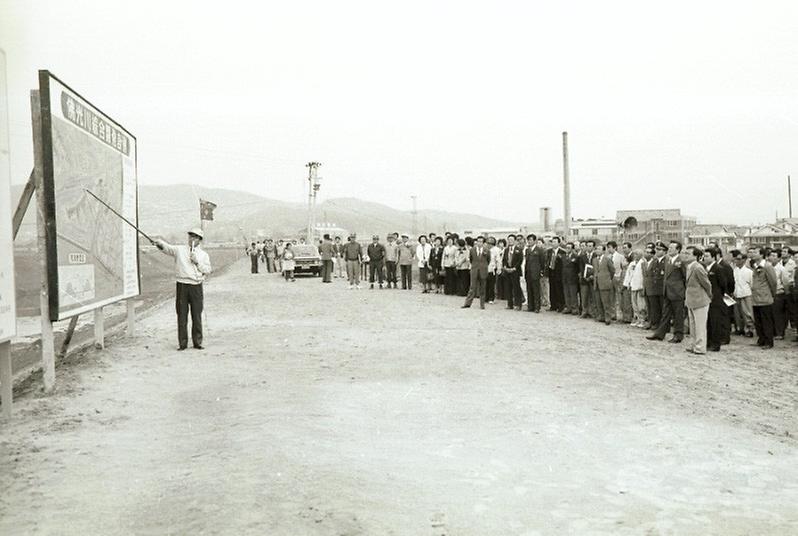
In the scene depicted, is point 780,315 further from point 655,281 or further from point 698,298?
point 698,298

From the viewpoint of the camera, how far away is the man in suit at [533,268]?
57.8ft

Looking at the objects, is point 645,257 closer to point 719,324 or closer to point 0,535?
point 719,324

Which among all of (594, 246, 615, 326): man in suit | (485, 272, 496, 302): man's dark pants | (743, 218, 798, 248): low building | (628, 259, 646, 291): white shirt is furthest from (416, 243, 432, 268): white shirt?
(743, 218, 798, 248): low building

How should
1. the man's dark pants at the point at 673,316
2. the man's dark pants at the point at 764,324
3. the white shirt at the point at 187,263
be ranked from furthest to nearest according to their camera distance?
the man's dark pants at the point at 764,324, the man's dark pants at the point at 673,316, the white shirt at the point at 187,263

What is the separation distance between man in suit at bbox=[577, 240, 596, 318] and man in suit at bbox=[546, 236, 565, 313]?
79 centimetres

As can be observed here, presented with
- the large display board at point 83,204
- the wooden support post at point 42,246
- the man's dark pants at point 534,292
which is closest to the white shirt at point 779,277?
the man's dark pants at point 534,292

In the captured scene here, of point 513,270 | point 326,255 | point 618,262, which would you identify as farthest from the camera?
point 326,255

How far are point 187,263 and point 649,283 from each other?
28.0 feet

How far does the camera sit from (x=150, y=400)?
307 inches

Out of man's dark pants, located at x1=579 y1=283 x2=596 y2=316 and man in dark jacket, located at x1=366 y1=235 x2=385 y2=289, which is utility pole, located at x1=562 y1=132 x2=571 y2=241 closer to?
man in dark jacket, located at x1=366 y1=235 x2=385 y2=289

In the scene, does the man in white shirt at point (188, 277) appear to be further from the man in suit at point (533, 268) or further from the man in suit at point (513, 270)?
the man in suit at point (513, 270)

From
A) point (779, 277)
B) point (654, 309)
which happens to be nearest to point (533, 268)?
point (654, 309)

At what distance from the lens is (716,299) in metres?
12.4

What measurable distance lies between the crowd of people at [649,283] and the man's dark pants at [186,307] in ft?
26.0
